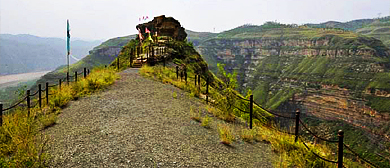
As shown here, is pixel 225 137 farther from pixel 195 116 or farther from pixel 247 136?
pixel 195 116

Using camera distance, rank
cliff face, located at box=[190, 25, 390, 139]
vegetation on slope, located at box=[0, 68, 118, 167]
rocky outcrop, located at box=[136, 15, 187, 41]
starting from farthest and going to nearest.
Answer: cliff face, located at box=[190, 25, 390, 139], rocky outcrop, located at box=[136, 15, 187, 41], vegetation on slope, located at box=[0, 68, 118, 167]

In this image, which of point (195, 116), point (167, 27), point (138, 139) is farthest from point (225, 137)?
point (167, 27)

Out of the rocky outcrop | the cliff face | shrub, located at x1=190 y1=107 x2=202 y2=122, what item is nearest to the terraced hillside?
the cliff face

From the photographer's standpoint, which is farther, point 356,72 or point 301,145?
point 356,72

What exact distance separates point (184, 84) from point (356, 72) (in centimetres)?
14631

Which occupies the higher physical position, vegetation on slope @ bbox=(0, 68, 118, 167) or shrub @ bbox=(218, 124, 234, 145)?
vegetation on slope @ bbox=(0, 68, 118, 167)

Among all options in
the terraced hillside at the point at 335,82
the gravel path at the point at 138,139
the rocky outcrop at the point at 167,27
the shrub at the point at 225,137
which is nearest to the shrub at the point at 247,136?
the gravel path at the point at 138,139

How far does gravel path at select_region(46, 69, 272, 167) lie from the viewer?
6301 millimetres

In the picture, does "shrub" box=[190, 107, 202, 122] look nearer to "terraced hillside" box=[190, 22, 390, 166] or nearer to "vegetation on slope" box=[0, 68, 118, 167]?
"vegetation on slope" box=[0, 68, 118, 167]

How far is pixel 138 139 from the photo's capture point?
7406 mm

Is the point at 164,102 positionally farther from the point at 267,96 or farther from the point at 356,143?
the point at 267,96

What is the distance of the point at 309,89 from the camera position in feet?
475

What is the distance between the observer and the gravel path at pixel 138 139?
248 inches

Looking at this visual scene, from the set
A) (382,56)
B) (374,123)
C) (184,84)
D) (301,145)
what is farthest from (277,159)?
(382,56)
